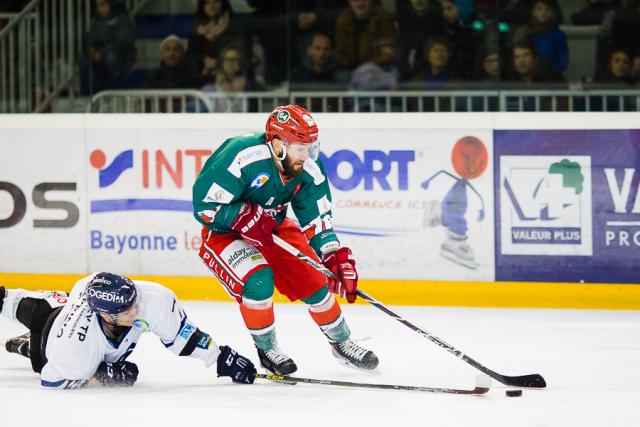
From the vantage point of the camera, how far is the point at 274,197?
5.07 metres

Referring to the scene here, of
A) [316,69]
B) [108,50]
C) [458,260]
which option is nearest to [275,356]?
[458,260]

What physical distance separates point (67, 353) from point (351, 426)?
116 centimetres

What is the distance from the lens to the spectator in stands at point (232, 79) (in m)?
7.48

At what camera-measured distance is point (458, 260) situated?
708 cm

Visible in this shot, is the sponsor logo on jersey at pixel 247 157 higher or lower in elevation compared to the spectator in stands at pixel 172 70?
lower

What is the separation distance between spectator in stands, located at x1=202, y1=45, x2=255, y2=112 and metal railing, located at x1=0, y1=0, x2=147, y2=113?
0.64m

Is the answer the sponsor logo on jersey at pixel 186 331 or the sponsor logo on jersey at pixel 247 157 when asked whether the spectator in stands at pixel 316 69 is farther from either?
the sponsor logo on jersey at pixel 186 331

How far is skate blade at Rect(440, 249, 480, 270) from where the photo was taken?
7062mm

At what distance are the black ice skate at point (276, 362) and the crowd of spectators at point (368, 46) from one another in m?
2.63

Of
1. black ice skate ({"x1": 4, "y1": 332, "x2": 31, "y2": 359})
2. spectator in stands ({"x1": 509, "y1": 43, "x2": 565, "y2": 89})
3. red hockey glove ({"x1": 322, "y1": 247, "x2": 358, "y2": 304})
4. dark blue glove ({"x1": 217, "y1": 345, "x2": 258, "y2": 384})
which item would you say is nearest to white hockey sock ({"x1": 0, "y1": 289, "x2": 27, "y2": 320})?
black ice skate ({"x1": 4, "y1": 332, "x2": 31, "y2": 359})

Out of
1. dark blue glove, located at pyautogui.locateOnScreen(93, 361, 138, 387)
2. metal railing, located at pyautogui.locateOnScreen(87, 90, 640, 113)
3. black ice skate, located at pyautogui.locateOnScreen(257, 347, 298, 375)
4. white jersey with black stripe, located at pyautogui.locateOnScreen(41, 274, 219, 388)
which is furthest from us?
metal railing, located at pyautogui.locateOnScreen(87, 90, 640, 113)

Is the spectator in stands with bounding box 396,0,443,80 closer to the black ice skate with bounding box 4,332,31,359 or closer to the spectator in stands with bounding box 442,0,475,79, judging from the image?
the spectator in stands with bounding box 442,0,475,79

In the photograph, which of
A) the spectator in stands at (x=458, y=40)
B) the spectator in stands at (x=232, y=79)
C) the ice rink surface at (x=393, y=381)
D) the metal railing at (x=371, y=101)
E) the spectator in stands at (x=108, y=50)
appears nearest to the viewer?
the ice rink surface at (x=393, y=381)

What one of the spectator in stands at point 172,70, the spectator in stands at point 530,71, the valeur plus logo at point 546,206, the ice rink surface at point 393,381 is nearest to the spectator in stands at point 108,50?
the spectator in stands at point 172,70
